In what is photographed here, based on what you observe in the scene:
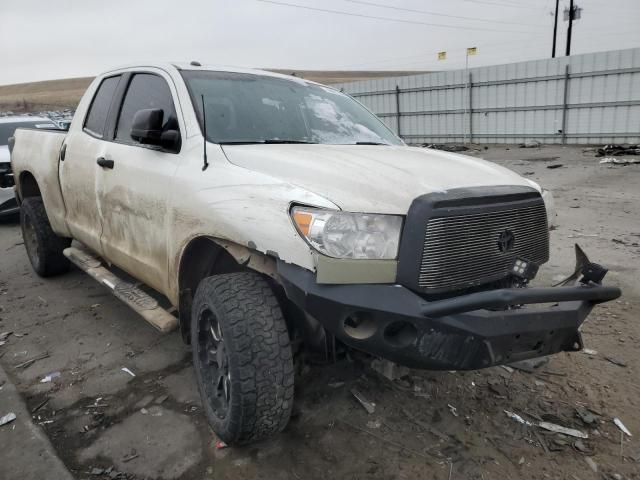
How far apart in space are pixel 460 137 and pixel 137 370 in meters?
20.1

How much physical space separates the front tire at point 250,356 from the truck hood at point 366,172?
559mm

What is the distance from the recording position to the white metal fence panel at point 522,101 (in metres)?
17.0

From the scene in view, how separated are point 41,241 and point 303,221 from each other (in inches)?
153

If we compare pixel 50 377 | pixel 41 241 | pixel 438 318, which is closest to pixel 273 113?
pixel 438 318

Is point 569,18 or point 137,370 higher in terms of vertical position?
point 569,18

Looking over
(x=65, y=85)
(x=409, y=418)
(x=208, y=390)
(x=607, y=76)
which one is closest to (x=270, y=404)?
(x=208, y=390)

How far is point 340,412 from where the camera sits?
2.86 meters

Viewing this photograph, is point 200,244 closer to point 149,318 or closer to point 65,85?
point 149,318

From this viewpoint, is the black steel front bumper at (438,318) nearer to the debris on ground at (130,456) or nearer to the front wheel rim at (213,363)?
the front wheel rim at (213,363)

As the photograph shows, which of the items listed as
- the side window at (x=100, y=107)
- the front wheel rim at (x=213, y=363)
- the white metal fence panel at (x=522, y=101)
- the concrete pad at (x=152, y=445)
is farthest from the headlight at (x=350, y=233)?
the white metal fence panel at (x=522, y=101)

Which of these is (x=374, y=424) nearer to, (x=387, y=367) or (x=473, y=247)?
(x=387, y=367)

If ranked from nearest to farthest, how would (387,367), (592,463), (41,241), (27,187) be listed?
(592,463)
(387,367)
(41,241)
(27,187)

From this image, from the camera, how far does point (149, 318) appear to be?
307 centimetres

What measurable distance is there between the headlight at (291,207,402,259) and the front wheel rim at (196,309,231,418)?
0.74 metres
